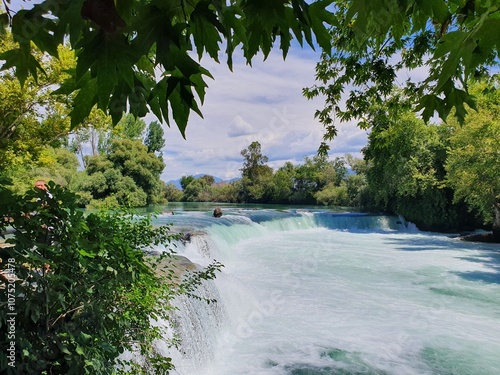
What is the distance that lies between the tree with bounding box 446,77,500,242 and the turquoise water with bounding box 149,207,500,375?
268cm

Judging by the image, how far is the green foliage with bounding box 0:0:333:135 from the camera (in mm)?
689

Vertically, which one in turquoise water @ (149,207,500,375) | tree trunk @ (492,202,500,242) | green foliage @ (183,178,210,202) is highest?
green foliage @ (183,178,210,202)

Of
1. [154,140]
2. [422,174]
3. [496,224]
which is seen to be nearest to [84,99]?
[496,224]

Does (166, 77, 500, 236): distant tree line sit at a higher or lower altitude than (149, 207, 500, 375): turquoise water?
higher

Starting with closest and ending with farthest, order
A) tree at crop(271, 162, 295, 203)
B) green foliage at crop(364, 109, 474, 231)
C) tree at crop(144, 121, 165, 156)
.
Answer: green foliage at crop(364, 109, 474, 231)
tree at crop(144, 121, 165, 156)
tree at crop(271, 162, 295, 203)

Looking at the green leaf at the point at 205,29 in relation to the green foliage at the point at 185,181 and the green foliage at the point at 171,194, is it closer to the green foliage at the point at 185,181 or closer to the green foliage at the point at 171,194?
the green foliage at the point at 171,194

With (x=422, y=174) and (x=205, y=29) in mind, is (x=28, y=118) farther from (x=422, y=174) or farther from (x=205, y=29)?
(x=422, y=174)

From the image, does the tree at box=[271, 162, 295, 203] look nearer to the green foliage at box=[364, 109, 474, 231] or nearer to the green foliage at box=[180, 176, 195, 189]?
the green foliage at box=[180, 176, 195, 189]

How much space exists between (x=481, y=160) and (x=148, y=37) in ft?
55.3

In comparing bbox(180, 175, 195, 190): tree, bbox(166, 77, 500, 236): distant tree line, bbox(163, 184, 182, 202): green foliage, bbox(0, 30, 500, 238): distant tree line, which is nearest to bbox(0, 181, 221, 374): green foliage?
bbox(0, 30, 500, 238): distant tree line

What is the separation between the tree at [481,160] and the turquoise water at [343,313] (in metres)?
2.68

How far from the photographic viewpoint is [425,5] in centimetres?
92

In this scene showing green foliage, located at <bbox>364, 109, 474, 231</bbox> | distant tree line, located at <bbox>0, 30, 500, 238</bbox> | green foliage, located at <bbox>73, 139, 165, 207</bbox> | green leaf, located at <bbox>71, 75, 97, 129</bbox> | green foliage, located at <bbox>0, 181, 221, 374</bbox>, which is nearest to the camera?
green leaf, located at <bbox>71, 75, 97, 129</bbox>

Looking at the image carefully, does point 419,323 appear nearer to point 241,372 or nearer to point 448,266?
point 241,372
